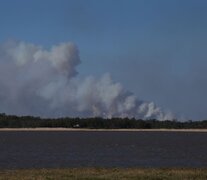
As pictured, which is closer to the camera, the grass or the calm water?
the grass

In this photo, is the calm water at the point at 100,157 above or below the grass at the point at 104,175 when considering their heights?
above

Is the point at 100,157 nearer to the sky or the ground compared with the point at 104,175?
nearer to the sky

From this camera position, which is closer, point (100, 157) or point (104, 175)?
point (104, 175)

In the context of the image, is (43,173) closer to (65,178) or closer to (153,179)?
(65,178)

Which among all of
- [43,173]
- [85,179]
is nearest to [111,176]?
[85,179]

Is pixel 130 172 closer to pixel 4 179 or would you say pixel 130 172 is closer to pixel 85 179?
pixel 85 179

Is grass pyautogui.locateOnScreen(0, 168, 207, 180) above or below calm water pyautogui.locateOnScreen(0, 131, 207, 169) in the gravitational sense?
below

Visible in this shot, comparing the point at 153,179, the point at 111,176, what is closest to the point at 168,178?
the point at 153,179

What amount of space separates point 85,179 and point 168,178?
418 centimetres

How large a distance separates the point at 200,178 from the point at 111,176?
177 inches

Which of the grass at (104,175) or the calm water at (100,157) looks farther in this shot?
the calm water at (100,157)

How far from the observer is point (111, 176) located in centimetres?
3409

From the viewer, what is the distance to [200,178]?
33.3m

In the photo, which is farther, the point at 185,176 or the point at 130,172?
the point at 130,172
